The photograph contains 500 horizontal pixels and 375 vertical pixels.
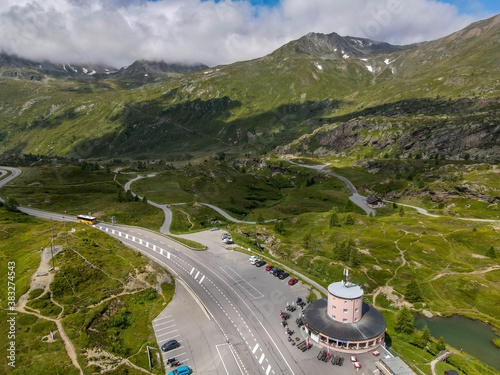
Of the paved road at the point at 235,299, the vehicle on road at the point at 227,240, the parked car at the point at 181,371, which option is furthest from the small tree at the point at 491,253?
the parked car at the point at 181,371

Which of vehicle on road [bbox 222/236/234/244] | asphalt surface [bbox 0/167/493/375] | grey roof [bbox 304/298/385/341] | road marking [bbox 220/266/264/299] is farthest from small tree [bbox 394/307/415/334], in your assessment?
vehicle on road [bbox 222/236/234/244]

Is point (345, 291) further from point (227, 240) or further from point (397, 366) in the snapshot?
point (227, 240)

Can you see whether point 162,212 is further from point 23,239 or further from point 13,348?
point 13,348

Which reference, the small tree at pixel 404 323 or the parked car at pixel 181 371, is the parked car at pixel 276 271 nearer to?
the small tree at pixel 404 323

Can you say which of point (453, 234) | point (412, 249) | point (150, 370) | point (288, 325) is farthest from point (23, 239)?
point (453, 234)

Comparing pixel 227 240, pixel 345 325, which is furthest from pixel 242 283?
pixel 227 240
